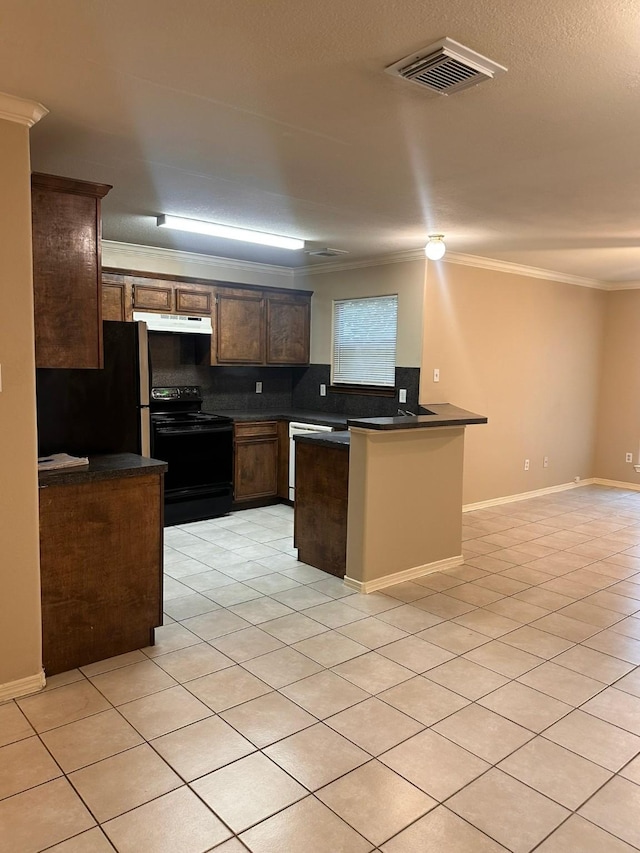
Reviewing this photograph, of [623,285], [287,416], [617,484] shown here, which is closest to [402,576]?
[287,416]

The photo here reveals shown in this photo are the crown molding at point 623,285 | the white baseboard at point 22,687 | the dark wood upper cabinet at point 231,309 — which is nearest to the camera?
the white baseboard at point 22,687

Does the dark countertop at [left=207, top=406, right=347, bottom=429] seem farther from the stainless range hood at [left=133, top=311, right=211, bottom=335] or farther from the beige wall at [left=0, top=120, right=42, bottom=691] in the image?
the beige wall at [left=0, top=120, right=42, bottom=691]

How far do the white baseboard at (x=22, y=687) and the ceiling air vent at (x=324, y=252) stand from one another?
12.8 ft

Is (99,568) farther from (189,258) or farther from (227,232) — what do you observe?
(189,258)


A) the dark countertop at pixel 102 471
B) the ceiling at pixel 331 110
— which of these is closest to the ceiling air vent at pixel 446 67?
the ceiling at pixel 331 110

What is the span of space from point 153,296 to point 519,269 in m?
3.55

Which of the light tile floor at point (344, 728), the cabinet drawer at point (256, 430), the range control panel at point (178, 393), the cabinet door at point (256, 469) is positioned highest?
the range control panel at point (178, 393)

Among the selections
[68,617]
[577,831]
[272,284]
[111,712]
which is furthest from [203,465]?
[577,831]

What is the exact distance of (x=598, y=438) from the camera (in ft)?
24.8

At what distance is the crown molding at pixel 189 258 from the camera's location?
17.6 feet

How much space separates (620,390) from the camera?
7348mm

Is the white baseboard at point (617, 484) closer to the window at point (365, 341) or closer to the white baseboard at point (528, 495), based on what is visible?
the white baseboard at point (528, 495)

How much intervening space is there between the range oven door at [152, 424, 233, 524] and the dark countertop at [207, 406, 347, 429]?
333 mm

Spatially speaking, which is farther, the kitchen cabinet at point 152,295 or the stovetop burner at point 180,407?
the stovetop burner at point 180,407
